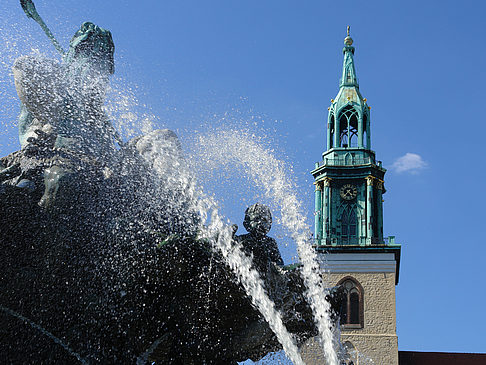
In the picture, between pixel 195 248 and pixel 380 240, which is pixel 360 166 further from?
pixel 195 248

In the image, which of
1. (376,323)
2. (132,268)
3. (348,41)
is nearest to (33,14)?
(132,268)

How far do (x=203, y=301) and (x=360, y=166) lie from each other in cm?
4307

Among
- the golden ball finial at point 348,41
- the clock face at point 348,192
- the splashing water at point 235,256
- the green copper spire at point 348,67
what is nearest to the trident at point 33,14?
the splashing water at point 235,256

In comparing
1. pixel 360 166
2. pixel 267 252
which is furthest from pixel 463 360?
pixel 267 252

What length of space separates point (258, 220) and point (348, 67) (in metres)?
49.6

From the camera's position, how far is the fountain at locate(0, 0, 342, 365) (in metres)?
7.63

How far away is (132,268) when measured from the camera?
26.0ft

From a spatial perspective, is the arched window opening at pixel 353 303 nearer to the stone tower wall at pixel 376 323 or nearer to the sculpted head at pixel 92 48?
the stone tower wall at pixel 376 323

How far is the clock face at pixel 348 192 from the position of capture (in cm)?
4991

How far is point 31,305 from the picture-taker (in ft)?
24.9

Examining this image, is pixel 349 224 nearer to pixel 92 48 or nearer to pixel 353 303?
pixel 353 303

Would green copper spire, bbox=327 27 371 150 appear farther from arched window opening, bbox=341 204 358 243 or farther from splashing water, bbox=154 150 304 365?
splashing water, bbox=154 150 304 365

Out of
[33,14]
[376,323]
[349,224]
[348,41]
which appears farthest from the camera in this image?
[348,41]

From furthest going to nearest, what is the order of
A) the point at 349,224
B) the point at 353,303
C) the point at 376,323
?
1. the point at 349,224
2. the point at 353,303
3. the point at 376,323
